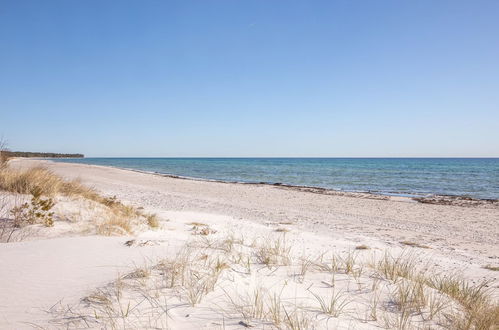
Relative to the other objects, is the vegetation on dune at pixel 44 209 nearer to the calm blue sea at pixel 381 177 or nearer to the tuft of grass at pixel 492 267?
the tuft of grass at pixel 492 267

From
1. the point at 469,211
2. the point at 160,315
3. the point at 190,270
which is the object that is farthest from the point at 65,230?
the point at 469,211

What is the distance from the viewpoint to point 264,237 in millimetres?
6965

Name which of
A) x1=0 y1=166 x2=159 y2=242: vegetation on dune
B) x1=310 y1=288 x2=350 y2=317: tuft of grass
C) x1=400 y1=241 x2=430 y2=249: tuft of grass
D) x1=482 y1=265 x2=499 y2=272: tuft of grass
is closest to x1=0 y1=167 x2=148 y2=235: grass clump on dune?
x1=0 y1=166 x2=159 y2=242: vegetation on dune

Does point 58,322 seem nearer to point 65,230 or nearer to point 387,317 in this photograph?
point 387,317

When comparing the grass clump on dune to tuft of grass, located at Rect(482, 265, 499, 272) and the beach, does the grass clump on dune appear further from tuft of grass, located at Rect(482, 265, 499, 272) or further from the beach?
tuft of grass, located at Rect(482, 265, 499, 272)

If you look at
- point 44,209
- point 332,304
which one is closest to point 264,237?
point 332,304

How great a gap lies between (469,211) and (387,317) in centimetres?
1526

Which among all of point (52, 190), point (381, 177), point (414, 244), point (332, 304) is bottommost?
point (414, 244)

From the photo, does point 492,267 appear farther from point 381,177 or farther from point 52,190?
point 381,177

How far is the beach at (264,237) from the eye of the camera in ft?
8.59

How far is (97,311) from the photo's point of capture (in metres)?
2.39

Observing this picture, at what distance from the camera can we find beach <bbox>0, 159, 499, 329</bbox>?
8.59ft

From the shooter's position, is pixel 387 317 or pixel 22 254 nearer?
pixel 387 317

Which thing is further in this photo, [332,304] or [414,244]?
[414,244]
